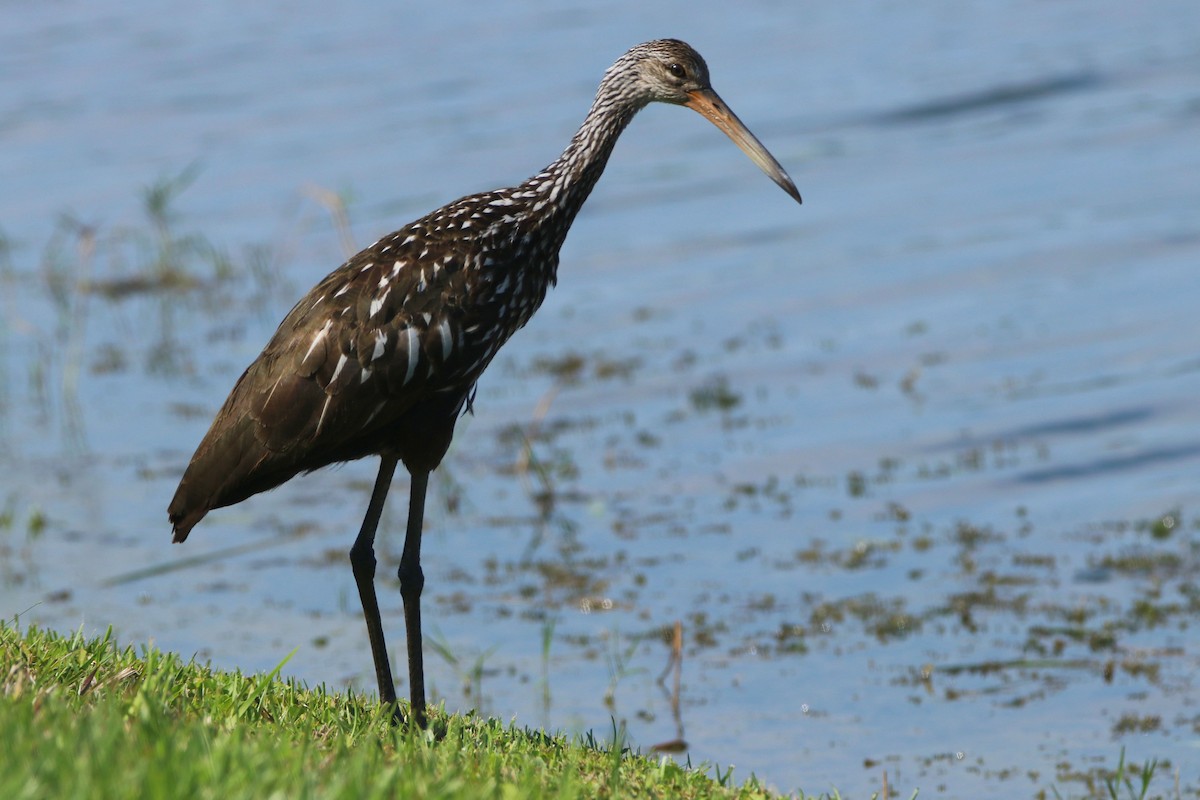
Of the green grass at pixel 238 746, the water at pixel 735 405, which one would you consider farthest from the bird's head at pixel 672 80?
the water at pixel 735 405

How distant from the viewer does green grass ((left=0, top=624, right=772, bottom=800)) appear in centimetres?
361

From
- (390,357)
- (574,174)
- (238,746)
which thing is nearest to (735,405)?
(574,174)

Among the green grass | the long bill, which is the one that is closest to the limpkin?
the green grass

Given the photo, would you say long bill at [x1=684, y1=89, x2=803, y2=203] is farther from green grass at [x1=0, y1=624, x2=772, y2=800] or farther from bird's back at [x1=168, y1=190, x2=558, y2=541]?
green grass at [x1=0, y1=624, x2=772, y2=800]

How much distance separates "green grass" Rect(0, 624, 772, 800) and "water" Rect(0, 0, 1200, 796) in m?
2.41

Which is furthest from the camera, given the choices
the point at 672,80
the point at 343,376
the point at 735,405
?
the point at 735,405

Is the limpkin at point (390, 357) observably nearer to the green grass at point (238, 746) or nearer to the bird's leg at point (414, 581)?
the bird's leg at point (414, 581)

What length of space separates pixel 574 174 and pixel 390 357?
1.01 m

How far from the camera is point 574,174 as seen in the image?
6098 millimetres

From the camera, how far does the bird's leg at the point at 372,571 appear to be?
5883mm

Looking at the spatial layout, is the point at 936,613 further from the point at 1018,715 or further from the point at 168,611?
the point at 168,611

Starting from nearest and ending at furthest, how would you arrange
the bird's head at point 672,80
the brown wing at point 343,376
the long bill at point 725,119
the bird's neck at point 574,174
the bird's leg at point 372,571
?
the brown wing at point 343,376 < the bird's leg at point 372,571 < the bird's neck at point 574,174 < the bird's head at point 672,80 < the long bill at point 725,119

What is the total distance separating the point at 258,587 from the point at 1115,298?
6.96m

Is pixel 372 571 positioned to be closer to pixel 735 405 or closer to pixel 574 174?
pixel 574 174
